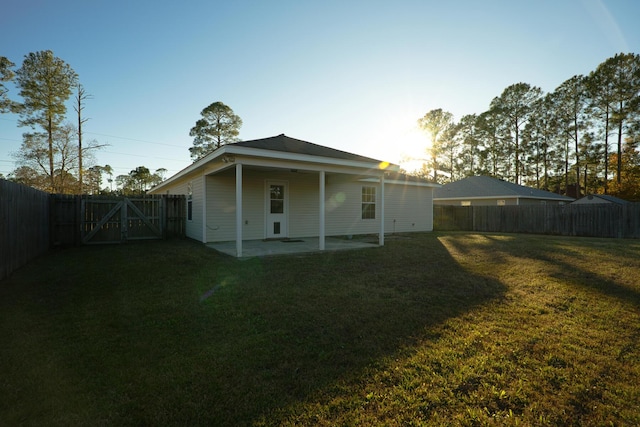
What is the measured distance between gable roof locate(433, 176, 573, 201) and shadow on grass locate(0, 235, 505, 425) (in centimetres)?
1772

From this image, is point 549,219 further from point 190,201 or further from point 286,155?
point 190,201

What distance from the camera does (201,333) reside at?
319cm

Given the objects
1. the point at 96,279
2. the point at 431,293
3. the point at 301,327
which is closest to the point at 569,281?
the point at 431,293

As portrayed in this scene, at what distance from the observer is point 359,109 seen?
1319 centimetres

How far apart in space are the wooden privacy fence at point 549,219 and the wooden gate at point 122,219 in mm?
15491

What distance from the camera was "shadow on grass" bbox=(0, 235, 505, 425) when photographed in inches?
80.8

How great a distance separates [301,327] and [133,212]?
34.6 ft

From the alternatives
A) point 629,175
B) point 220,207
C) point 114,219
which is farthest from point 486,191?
point 114,219

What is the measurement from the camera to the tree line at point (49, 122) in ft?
62.6

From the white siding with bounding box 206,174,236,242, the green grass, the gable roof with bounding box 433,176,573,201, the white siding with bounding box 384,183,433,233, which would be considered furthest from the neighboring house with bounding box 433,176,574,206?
the white siding with bounding box 206,174,236,242

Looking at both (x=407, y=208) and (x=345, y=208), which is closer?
(x=345, y=208)

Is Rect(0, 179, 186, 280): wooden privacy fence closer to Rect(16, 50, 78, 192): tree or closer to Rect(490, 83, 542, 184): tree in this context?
Rect(16, 50, 78, 192): tree

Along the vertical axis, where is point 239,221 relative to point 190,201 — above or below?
below

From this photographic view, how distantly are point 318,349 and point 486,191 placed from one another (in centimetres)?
2298
